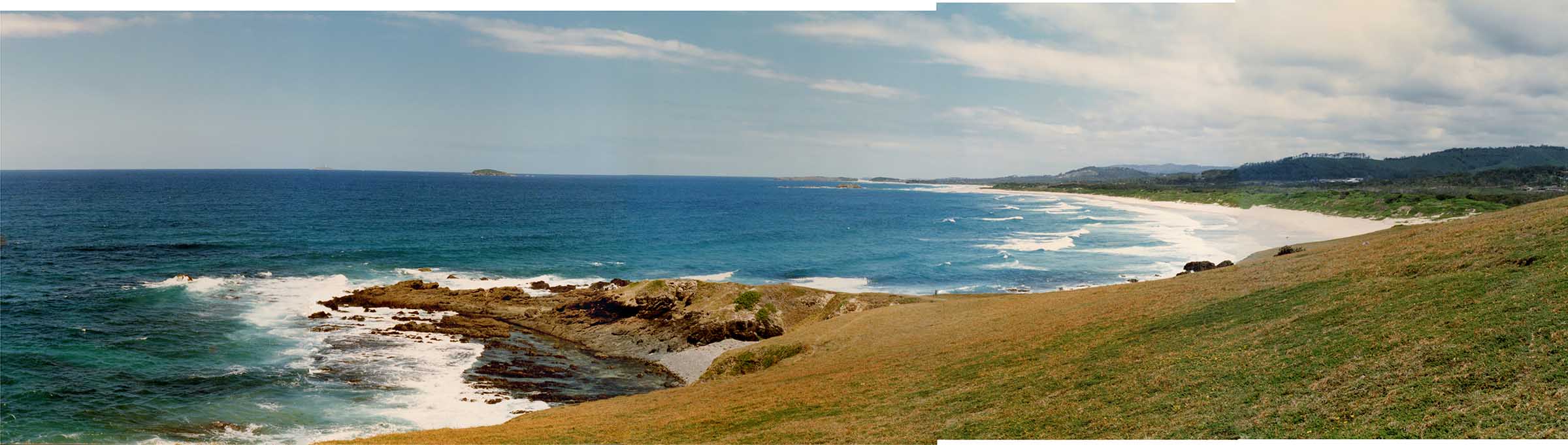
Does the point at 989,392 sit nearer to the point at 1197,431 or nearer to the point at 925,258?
the point at 1197,431

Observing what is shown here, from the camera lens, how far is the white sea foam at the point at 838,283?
53375mm

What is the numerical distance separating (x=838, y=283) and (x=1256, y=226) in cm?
6305

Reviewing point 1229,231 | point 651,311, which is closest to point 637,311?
point 651,311

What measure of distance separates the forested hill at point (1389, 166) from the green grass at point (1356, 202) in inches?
1244

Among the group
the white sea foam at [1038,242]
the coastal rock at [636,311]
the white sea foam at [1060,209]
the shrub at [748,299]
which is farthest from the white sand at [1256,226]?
the shrub at [748,299]

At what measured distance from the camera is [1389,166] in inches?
7180

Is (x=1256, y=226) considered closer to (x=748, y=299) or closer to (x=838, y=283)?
(x=838, y=283)

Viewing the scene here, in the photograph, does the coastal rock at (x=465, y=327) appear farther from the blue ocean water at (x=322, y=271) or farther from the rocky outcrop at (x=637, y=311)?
the blue ocean water at (x=322, y=271)

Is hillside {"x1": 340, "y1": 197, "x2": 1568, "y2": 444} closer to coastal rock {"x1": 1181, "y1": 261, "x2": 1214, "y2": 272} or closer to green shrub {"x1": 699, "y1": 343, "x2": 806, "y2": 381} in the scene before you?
green shrub {"x1": 699, "y1": 343, "x2": 806, "y2": 381}

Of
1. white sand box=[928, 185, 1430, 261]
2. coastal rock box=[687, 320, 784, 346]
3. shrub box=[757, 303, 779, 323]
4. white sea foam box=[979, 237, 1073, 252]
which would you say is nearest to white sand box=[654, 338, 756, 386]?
coastal rock box=[687, 320, 784, 346]

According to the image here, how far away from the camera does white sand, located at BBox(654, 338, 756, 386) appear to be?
1292 inches

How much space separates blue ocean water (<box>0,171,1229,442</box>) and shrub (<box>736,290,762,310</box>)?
8.27 m

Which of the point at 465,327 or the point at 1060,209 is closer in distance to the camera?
the point at 465,327

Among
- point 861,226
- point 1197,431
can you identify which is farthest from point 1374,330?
point 861,226
